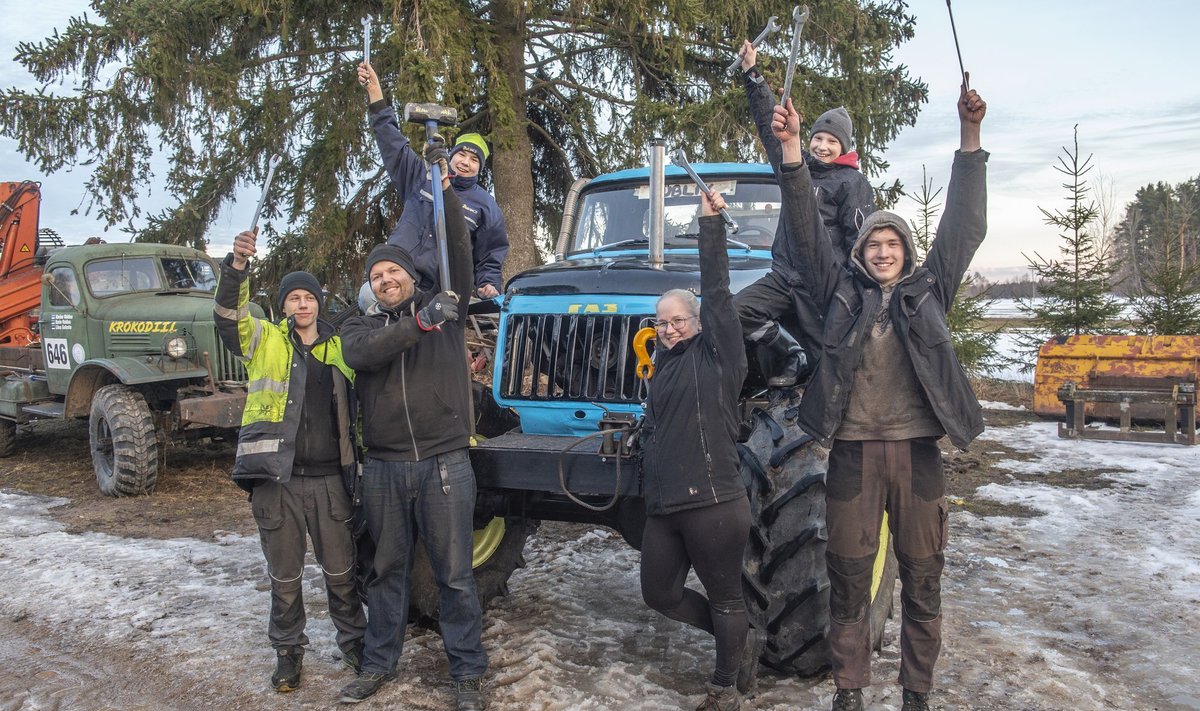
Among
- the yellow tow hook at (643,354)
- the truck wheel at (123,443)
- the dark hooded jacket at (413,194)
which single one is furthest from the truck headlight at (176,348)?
the yellow tow hook at (643,354)

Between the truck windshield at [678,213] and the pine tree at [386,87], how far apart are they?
17.0 feet

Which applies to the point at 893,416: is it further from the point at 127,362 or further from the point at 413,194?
the point at 127,362

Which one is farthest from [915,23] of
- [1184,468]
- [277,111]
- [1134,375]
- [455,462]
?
[455,462]

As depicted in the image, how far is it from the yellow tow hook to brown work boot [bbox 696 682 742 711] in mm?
1245

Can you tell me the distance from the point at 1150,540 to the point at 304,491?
5366mm

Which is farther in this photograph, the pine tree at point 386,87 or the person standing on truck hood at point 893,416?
the pine tree at point 386,87

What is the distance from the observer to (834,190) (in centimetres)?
381

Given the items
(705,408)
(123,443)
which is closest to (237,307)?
(705,408)

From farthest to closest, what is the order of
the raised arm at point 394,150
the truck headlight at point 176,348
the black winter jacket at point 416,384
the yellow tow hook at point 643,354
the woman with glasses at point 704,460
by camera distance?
the truck headlight at point 176,348 < the raised arm at point 394,150 < the yellow tow hook at point 643,354 < the black winter jacket at point 416,384 < the woman with glasses at point 704,460

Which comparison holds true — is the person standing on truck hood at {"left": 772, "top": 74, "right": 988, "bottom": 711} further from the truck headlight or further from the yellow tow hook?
the truck headlight

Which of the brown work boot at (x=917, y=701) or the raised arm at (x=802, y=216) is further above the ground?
the raised arm at (x=802, y=216)

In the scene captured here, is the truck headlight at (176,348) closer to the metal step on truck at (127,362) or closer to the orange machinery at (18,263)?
the metal step on truck at (127,362)

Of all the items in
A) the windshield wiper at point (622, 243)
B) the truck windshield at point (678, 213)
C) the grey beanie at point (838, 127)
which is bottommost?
the windshield wiper at point (622, 243)

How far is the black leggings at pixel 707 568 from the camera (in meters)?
3.31
